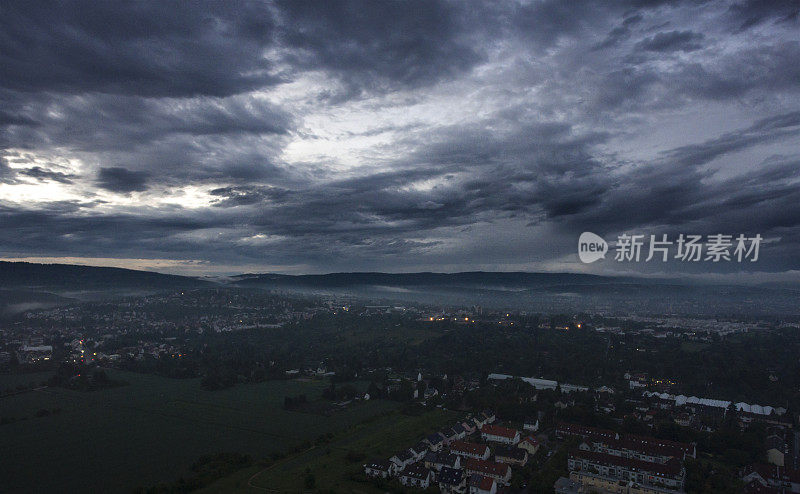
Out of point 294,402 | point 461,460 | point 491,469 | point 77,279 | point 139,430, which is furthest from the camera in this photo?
point 77,279

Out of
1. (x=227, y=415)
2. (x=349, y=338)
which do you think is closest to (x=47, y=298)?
(x=349, y=338)

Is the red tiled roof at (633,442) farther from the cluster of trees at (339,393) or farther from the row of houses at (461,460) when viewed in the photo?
the cluster of trees at (339,393)

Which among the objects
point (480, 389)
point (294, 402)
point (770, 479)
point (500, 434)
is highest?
point (770, 479)

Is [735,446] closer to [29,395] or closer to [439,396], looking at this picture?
[439,396]

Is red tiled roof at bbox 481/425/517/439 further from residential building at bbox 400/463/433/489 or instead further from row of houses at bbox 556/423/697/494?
residential building at bbox 400/463/433/489

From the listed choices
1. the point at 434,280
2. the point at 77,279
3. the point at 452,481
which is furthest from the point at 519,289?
the point at 452,481

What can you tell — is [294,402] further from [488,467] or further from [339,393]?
[488,467]

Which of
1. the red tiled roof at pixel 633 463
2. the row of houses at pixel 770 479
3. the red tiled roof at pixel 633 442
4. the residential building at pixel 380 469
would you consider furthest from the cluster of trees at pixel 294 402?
the row of houses at pixel 770 479

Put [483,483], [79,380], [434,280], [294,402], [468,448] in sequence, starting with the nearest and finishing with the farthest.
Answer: [483,483] → [468,448] → [294,402] → [79,380] → [434,280]
